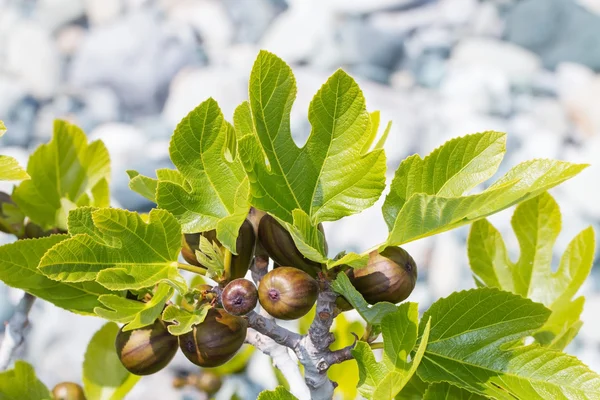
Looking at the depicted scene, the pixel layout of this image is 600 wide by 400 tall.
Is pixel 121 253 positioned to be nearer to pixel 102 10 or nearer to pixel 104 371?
pixel 104 371

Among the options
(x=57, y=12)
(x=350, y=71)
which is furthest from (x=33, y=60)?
(x=350, y=71)

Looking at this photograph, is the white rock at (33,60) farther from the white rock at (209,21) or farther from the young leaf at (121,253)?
the young leaf at (121,253)

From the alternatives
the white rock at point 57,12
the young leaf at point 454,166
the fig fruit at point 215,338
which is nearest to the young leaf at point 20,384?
the fig fruit at point 215,338

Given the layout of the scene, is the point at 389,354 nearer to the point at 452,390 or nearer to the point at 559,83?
the point at 452,390

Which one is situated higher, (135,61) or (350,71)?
(350,71)

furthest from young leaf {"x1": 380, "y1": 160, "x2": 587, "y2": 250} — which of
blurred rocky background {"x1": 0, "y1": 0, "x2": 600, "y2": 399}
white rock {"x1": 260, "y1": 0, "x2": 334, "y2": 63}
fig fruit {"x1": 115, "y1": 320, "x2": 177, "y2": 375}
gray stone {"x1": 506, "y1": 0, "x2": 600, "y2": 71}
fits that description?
gray stone {"x1": 506, "y1": 0, "x2": 600, "y2": 71}

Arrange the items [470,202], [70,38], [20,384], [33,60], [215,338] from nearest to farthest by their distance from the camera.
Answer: [470,202], [215,338], [20,384], [33,60], [70,38]
